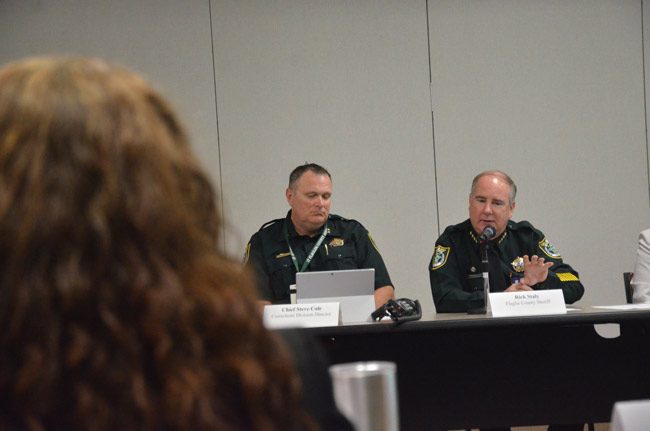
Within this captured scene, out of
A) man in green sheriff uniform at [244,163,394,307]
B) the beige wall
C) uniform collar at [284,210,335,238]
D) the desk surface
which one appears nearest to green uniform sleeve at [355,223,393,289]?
man in green sheriff uniform at [244,163,394,307]

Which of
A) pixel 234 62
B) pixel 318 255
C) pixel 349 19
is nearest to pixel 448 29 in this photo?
pixel 349 19

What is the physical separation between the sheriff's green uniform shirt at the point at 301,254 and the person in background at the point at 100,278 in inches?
131

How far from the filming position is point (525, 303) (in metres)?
3.17

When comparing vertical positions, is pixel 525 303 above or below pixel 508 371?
above

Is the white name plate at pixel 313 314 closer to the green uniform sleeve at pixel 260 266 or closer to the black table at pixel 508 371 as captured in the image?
the black table at pixel 508 371

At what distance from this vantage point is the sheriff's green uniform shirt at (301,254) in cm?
412

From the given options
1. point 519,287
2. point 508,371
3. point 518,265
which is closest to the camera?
point 508,371

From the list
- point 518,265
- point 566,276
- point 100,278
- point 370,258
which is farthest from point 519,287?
point 100,278

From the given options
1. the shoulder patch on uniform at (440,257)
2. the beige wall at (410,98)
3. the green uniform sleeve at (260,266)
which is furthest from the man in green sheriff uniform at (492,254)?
the beige wall at (410,98)

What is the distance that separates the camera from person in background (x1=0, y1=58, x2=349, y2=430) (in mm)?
693

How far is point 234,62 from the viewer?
5512 millimetres

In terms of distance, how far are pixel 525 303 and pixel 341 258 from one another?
124cm

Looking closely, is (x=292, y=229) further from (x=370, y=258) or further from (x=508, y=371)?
(x=508, y=371)

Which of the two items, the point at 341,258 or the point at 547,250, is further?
the point at 341,258
